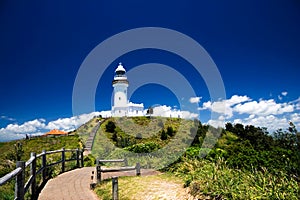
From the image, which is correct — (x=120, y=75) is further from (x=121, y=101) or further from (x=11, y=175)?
(x=11, y=175)

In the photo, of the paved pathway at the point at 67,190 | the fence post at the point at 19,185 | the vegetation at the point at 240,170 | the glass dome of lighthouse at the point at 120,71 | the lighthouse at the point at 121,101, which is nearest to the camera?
the fence post at the point at 19,185

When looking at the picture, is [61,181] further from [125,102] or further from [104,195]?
[125,102]

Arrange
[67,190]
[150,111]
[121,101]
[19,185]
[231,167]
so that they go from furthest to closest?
[121,101]
[150,111]
[231,167]
[67,190]
[19,185]

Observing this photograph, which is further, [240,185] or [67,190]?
[67,190]

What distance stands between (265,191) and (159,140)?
2809 centimetres

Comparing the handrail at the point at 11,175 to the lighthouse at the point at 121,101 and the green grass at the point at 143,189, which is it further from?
the lighthouse at the point at 121,101

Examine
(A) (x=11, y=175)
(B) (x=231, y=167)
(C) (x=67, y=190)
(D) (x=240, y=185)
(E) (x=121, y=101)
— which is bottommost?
(C) (x=67, y=190)

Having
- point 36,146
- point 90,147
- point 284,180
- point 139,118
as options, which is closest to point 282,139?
point 284,180

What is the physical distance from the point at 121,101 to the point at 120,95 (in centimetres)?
119

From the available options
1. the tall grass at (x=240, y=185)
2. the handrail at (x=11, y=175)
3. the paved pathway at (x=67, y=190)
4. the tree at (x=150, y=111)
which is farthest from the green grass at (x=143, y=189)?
the tree at (x=150, y=111)

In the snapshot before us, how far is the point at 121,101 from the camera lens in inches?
2036

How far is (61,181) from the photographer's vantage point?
33.9 feet

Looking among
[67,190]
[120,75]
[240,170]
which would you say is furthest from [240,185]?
[120,75]

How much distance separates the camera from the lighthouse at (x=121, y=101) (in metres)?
51.4
